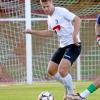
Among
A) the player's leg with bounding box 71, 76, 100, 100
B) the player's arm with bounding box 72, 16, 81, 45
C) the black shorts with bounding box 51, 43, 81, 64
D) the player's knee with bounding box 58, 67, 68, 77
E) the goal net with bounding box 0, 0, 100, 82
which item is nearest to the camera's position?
the player's leg with bounding box 71, 76, 100, 100

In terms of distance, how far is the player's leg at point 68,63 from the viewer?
36.6 ft

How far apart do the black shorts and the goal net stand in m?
5.52

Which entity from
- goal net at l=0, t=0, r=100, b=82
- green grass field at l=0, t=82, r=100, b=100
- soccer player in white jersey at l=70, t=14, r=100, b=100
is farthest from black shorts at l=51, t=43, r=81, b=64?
goal net at l=0, t=0, r=100, b=82

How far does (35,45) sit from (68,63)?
7347mm

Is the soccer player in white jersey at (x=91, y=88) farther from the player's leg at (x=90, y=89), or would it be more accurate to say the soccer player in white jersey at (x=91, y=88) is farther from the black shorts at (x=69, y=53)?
the black shorts at (x=69, y=53)

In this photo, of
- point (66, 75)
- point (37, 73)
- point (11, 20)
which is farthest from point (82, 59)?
point (66, 75)

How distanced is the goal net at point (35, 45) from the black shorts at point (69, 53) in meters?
5.52

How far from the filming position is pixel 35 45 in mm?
18469

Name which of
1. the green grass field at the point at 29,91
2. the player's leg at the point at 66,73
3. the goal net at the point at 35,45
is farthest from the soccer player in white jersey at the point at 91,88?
the goal net at the point at 35,45

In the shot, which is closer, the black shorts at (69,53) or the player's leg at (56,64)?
the black shorts at (69,53)

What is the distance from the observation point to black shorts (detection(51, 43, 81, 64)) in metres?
11.2

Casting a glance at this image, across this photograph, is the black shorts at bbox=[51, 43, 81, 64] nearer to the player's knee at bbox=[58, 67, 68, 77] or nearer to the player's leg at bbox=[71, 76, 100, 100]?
the player's knee at bbox=[58, 67, 68, 77]

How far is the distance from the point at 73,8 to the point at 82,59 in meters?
1.86

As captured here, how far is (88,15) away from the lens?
18.5 m
